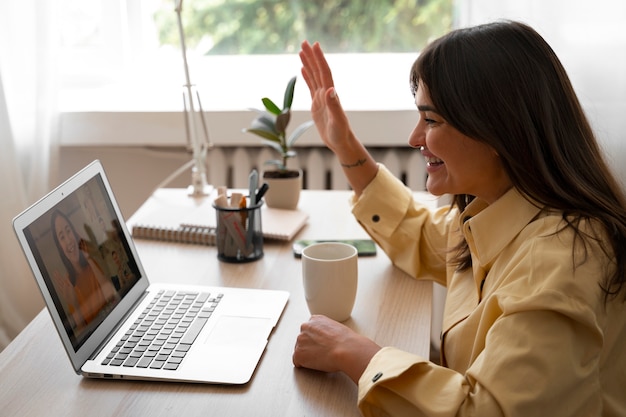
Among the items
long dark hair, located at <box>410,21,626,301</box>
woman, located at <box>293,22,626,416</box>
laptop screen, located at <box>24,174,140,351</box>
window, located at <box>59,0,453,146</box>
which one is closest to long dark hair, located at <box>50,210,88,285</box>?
laptop screen, located at <box>24,174,140,351</box>

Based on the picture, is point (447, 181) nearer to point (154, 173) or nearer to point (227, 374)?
point (227, 374)

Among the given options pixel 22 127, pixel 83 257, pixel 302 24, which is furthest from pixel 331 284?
pixel 302 24

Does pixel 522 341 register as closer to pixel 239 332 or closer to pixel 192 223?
pixel 239 332

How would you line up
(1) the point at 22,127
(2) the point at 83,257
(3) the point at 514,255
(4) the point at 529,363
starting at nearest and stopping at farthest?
(4) the point at 529,363, (3) the point at 514,255, (2) the point at 83,257, (1) the point at 22,127

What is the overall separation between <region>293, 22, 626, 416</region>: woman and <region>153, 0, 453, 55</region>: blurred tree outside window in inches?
54.8

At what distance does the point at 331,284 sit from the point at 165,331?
0.26 m

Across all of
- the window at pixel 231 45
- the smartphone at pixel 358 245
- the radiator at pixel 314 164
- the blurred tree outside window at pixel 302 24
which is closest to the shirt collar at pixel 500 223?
the smartphone at pixel 358 245

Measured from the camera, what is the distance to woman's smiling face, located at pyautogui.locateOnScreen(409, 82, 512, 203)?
1.08 m

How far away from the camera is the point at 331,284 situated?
3.99ft

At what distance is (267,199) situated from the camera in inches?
69.8

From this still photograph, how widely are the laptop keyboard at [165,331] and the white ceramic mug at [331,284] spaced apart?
0.17 metres

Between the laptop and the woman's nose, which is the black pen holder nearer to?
the laptop

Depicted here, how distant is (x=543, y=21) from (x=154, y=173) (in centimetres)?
132

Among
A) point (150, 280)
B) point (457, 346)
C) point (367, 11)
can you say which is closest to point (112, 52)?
point (367, 11)
